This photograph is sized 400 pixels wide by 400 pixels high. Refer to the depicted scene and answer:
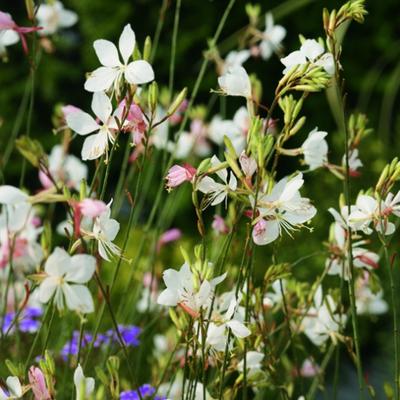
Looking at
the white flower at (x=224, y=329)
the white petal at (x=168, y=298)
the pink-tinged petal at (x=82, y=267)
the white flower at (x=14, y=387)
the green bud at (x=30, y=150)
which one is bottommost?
the white flower at (x=14, y=387)

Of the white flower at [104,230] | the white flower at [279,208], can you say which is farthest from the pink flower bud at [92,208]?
the white flower at [279,208]

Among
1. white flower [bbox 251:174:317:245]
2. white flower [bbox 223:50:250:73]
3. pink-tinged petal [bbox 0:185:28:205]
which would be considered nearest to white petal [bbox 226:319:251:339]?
white flower [bbox 251:174:317:245]

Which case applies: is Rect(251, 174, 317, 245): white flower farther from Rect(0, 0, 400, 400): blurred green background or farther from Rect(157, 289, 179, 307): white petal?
Rect(0, 0, 400, 400): blurred green background

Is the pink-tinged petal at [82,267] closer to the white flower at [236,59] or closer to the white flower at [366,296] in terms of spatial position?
the white flower at [366,296]

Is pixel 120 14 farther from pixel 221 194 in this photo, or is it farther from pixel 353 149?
pixel 221 194

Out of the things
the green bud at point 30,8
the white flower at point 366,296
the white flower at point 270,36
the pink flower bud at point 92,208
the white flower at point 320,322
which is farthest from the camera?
the white flower at point 270,36
